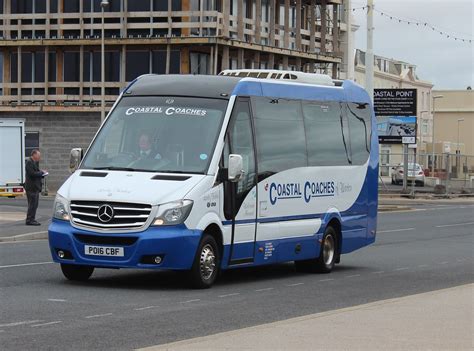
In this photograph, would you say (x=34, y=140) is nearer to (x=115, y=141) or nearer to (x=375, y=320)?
(x=115, y=141)

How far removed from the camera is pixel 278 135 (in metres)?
18.5

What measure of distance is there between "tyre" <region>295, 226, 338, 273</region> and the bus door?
8.23 ft

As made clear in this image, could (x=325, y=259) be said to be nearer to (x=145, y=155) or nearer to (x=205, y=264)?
(x=205, y=264)

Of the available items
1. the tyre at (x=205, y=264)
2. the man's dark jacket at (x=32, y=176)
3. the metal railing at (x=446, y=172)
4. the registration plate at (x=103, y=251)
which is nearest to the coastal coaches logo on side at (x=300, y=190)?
the tyre at (x=205, y=264)

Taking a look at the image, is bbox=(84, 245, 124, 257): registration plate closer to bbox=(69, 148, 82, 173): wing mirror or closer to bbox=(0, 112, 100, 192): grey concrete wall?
bbox=(69, 148, 82, 173): wing mirror

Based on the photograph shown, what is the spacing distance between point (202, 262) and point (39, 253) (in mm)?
6484

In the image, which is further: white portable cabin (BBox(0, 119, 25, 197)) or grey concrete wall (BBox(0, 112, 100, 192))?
grey concrete wall (BBox(0, 112, 100, 192))

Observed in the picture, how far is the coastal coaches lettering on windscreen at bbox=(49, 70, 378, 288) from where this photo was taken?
615 inches

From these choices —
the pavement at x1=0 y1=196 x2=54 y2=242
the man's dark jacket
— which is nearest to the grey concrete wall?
the pavement at x1=0 y1=196 x2=54 y2=242

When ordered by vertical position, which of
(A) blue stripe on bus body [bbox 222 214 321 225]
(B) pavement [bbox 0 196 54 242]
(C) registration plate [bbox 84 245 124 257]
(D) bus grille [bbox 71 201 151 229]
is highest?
(D) bus grille [bbox 71 201 151 229]

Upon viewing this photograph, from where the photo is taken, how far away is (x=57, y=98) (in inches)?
2410

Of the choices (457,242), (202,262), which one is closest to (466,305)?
(202,262)

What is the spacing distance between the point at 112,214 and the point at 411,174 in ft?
179

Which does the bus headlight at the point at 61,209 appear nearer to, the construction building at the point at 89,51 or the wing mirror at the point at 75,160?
the wing mirror at the point at 75,160
